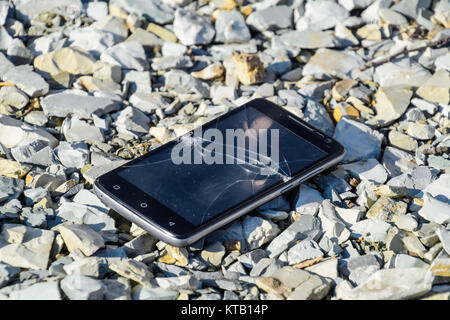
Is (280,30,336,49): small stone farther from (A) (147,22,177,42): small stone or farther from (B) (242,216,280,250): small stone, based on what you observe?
(B) (242,216,280,250): small stone

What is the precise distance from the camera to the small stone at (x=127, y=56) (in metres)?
3.83

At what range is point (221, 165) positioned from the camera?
3.04 m

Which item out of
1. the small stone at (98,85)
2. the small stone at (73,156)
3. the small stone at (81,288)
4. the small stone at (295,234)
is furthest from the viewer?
the small stone at (98,85)

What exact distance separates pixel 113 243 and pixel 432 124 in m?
1.71

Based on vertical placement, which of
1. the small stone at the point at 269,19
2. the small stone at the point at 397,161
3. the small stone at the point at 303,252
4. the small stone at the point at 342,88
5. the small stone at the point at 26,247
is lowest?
the small stone at the point at 303,252

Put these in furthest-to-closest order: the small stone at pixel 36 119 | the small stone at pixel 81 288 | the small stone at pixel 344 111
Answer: the small stone at pixel 344 111 < the small stone at pixel 36 119 < the small stone at pixel 81 288

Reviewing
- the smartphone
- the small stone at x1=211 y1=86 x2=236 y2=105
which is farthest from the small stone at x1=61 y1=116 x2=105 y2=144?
the small stone at x1=211 y1=86 x2=236 y2=105

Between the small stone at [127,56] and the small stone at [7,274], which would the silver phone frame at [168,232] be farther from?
the small stone at [127,56]

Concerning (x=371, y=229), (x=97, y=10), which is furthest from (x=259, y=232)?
(x=97, y=10)

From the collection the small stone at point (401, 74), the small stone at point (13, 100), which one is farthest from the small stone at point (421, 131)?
the small stone at point (13, 100)

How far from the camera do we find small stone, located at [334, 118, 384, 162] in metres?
3.35

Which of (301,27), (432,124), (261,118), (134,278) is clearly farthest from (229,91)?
(134,278)

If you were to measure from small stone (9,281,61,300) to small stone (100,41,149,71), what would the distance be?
63.4 inches

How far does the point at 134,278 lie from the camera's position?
2.61 meters
